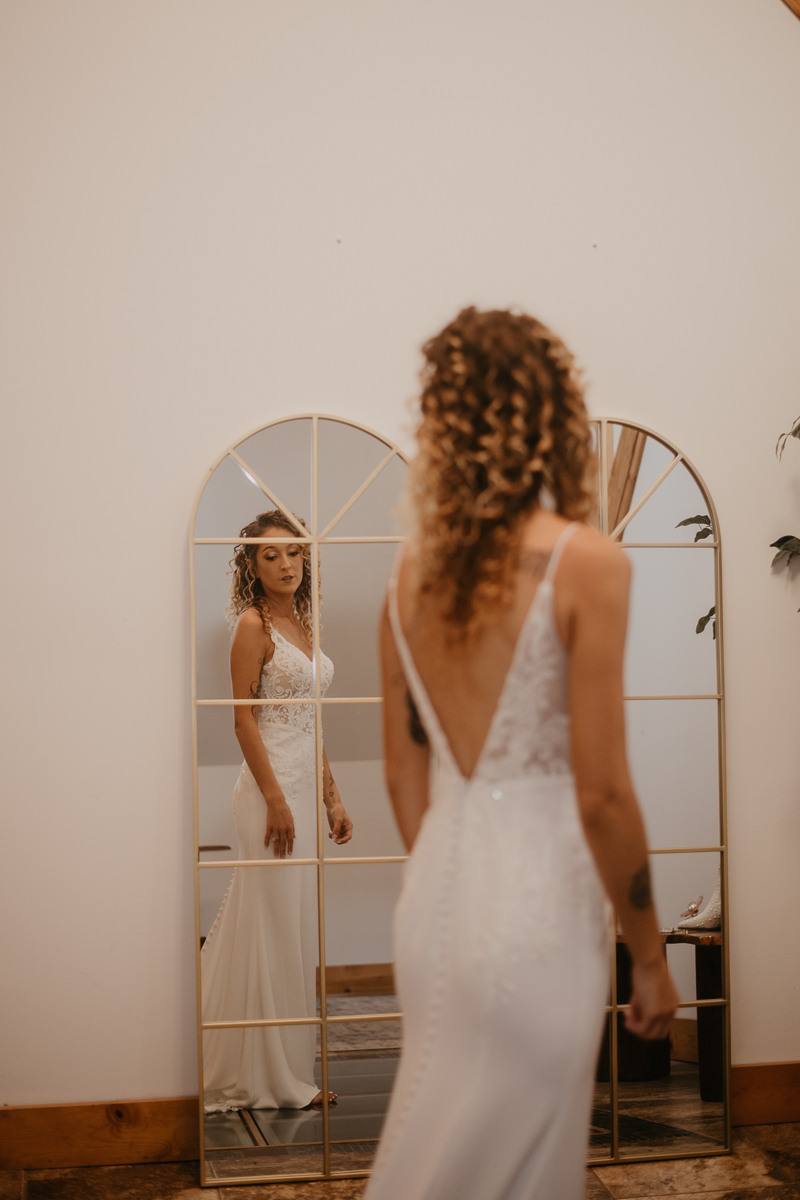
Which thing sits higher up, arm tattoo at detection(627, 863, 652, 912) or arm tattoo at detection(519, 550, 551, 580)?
arm tattoo at detection(519, 550, 551, 580)

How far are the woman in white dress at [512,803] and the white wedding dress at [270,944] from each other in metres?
1.19

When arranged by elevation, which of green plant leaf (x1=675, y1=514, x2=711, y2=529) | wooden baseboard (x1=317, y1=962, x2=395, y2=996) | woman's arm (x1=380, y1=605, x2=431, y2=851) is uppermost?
green plant leaf (x1=675, y1=514, x2=711, y2=529)

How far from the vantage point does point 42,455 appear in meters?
2.53

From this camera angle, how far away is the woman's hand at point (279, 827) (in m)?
2.47

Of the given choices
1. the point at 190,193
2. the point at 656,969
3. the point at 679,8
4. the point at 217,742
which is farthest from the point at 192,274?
the point at 656,969

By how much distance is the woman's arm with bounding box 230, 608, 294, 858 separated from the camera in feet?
8.11

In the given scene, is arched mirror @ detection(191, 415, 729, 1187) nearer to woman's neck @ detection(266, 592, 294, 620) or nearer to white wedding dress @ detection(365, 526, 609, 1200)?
woman's neck @ detection(266, 592, 294, 620)

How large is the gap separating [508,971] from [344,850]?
1.33 meters

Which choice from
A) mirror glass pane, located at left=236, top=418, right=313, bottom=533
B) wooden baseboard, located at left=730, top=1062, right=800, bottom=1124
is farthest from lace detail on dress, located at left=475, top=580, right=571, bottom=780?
wooden baseboard, located at left=730, top=1062, right=800, bottom=1124

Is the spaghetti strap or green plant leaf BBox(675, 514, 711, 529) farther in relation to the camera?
green plant leaf BBox(675, 514, 711, 529)

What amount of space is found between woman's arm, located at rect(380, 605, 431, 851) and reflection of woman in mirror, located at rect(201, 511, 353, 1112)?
106cm

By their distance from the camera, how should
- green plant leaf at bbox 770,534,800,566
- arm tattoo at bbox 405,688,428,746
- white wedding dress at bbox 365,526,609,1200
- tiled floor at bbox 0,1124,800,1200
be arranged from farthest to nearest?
1. green plant leaf at bbox 770,534,800,566
2. tiled floor at bbox 0,1124,800,1200
3. arm tattoo at bbox 405,688,428,746
4. white wedding dress at bbox 365,526,609,1200

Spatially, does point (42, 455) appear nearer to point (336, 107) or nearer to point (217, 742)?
point (217, 742)

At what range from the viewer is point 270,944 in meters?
2.46
